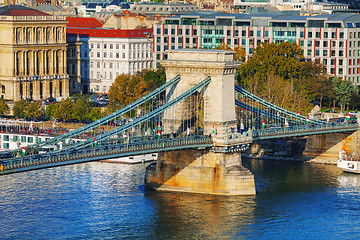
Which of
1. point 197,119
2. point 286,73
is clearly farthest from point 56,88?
point 197,119

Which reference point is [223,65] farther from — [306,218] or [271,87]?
[271,87]

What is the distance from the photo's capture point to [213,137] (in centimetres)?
8762

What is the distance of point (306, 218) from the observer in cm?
8075

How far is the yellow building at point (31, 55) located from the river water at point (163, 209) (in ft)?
152

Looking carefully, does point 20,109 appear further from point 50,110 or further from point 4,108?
point 50,110

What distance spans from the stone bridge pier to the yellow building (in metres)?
53.8

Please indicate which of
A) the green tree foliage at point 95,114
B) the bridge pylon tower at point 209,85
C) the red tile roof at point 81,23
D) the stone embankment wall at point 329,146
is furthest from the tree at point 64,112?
the red tile roof at point 81,23

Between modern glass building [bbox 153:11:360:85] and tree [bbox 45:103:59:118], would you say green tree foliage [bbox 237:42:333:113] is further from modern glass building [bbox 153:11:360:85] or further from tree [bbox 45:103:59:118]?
tree [bbox 45:103:59:118]

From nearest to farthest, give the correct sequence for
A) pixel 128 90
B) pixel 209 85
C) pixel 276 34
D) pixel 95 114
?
pixel 209 85, pixel 95 114, pixel 128 90, pixel 276 34

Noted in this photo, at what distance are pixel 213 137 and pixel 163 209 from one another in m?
7.74

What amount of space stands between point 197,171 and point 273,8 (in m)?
97.5

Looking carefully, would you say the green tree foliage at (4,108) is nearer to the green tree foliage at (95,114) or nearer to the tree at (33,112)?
the tree at (33,112)

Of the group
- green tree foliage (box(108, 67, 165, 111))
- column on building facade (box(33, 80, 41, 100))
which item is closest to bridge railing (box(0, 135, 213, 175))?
green tree foliage (box(108, 67, 165, 111))

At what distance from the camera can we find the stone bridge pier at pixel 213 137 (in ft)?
286
